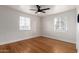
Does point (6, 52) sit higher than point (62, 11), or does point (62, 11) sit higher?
point (62, 11)

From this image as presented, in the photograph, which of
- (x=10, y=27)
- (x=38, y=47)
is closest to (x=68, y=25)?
(x=38, y=47)

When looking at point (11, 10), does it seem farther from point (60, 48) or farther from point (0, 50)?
point (60, 48)

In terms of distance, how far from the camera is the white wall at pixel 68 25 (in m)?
1.05

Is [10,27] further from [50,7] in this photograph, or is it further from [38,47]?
[50,7]

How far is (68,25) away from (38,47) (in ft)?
1.79

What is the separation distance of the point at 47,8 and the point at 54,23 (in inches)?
9.9

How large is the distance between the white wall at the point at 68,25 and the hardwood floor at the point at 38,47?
74 mm

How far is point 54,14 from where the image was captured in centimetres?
111

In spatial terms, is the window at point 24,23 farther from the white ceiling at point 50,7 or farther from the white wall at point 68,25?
the white wall at point 68,25

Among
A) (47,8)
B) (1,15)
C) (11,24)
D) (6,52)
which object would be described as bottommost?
(6,52)

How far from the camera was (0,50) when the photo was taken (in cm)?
106

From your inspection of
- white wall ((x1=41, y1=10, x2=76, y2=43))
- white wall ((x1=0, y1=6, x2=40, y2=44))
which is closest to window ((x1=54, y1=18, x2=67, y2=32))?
white wall ((x1=41, y1=10, x2=76, y2=43))
